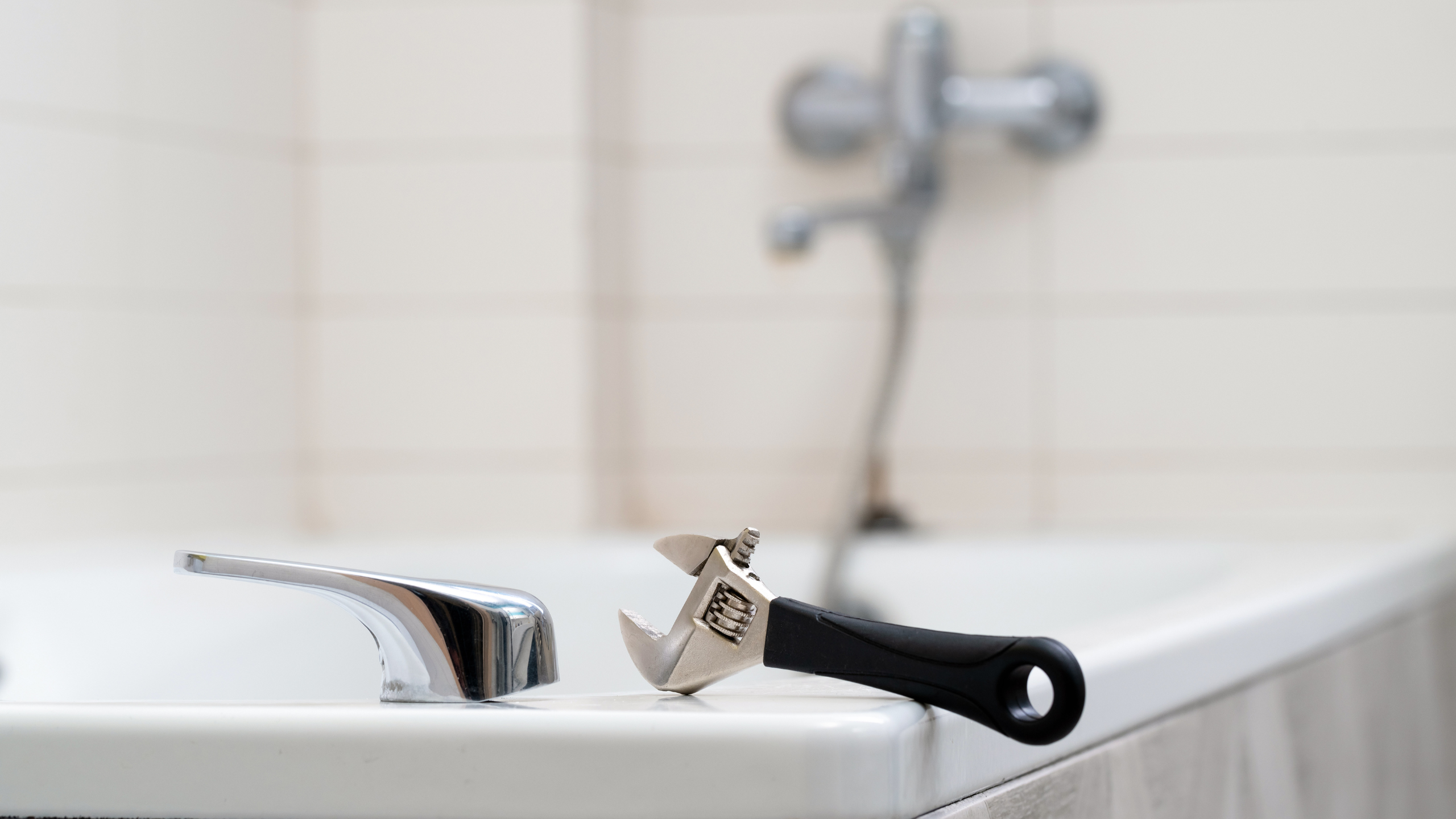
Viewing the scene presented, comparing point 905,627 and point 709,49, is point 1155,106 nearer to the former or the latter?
point 709,49

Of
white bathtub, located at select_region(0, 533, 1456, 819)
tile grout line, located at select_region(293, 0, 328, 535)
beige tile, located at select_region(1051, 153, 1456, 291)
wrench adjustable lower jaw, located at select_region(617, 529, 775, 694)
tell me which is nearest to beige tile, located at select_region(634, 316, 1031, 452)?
beige tile, located at select_region(1051, 153, 1456, 291)

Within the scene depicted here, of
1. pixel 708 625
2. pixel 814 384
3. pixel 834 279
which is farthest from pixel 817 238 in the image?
pixel 708 625

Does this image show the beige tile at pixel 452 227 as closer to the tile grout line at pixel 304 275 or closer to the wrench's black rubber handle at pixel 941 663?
the tile grout line at pixel 304 275

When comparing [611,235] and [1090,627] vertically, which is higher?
[611,235]

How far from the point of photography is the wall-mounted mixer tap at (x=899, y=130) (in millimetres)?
1288

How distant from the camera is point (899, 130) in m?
1.34

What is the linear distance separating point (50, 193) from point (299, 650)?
421 millimetres

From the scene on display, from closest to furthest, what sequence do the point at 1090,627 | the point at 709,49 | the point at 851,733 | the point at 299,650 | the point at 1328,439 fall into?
1. the point at 851,733
2. the point at 1090,627
3. the point at 299,650
4. the point at 1328,439
5. the point at 709,49

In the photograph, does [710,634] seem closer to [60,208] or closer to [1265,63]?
[60,208]

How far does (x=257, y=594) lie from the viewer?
3.60 ft

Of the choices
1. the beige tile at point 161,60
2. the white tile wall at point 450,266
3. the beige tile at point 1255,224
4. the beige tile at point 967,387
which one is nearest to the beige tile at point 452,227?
the white tile wall at point 450,266

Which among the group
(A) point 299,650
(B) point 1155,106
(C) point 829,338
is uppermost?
(B) point 1155,106

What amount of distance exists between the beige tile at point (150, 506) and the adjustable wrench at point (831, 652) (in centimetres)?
82

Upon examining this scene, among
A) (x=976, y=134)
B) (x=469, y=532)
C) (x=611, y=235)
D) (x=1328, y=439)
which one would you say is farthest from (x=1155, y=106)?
(x=469, y=532)
